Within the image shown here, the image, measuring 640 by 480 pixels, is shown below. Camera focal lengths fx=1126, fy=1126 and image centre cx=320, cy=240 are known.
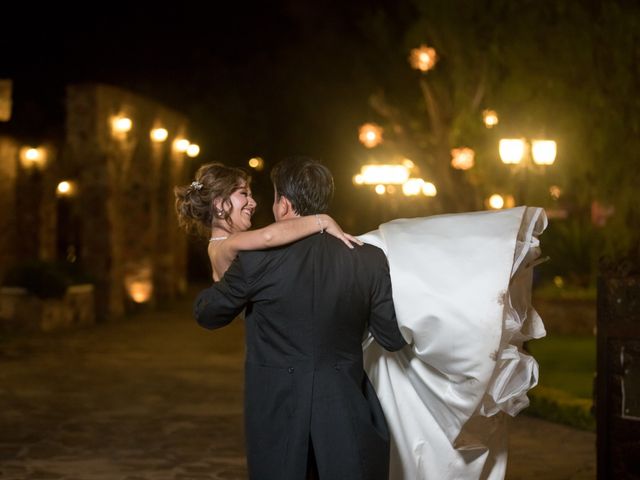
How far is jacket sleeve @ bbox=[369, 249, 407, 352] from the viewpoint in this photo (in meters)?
4.23

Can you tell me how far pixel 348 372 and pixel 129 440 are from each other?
4667 millimetres

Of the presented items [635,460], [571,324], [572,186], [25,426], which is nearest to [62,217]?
[571,324]

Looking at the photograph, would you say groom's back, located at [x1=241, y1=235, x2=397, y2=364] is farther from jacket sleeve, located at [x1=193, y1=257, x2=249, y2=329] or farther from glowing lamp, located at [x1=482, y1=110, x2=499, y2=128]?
glowing lamp, located at [x1=482, y1=110, x2=499, y2=128]

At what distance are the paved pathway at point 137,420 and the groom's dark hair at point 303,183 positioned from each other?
11.5 ft

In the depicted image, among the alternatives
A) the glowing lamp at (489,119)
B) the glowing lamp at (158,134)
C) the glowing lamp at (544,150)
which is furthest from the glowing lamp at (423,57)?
the glowing lamp at (544,150)

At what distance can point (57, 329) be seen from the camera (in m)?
17.5

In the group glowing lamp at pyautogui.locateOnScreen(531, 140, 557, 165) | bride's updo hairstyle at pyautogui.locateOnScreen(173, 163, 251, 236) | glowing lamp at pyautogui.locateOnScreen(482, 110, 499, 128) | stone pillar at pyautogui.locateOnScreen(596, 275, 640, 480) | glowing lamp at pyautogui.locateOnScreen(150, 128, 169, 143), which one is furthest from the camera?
glowing lamp at pyautogui.locateOnScreen(150, 128, 169, 143)

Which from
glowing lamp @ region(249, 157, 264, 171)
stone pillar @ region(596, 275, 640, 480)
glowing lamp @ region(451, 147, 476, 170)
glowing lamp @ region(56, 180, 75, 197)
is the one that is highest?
glowing lamp @ region(249, 157, 264, 171)

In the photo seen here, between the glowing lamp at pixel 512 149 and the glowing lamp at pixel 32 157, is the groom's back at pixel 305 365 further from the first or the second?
the glowing lamp at pixel 32 157

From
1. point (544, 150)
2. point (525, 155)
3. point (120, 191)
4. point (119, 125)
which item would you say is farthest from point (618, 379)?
point (120, 191)

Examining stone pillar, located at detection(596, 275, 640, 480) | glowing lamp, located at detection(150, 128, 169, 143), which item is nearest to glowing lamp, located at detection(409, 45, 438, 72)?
glowing lamp, located at detection(150, 128, 169, 143)

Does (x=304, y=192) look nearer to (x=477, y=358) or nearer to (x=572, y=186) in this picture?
(x=477, y=358)

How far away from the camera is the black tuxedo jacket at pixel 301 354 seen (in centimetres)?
408

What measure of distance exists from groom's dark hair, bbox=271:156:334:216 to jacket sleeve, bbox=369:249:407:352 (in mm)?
321
